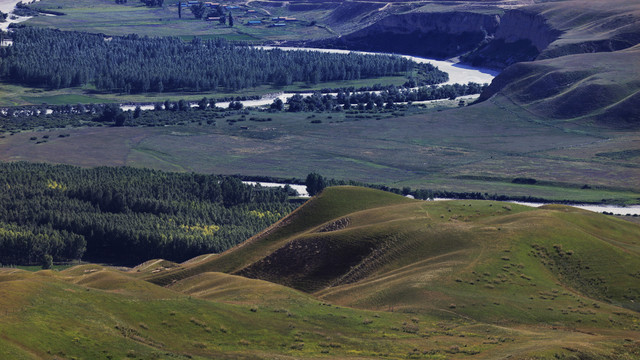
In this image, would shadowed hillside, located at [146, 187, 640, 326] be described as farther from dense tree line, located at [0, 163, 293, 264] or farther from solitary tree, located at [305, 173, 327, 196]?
solitary tree, located at [305, 173, 327, 196]

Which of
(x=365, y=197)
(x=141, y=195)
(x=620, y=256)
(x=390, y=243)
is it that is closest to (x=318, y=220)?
(x=365, y=197)

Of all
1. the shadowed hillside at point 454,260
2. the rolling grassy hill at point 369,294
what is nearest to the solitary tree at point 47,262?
the rolling grassy hill at point 369,294

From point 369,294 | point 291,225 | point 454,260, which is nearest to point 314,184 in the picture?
point 291,225

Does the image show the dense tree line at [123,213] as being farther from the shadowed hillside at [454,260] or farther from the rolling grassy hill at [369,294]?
the shadowed hillside at [454,260]

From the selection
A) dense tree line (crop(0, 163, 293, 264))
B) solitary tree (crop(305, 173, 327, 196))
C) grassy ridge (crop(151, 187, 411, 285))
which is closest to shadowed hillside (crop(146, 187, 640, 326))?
grassy ridge (crop(151, 187, 411, 285))

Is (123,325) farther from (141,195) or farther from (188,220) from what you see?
(141,195)

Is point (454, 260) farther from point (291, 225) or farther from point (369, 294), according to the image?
point (291, 225)
